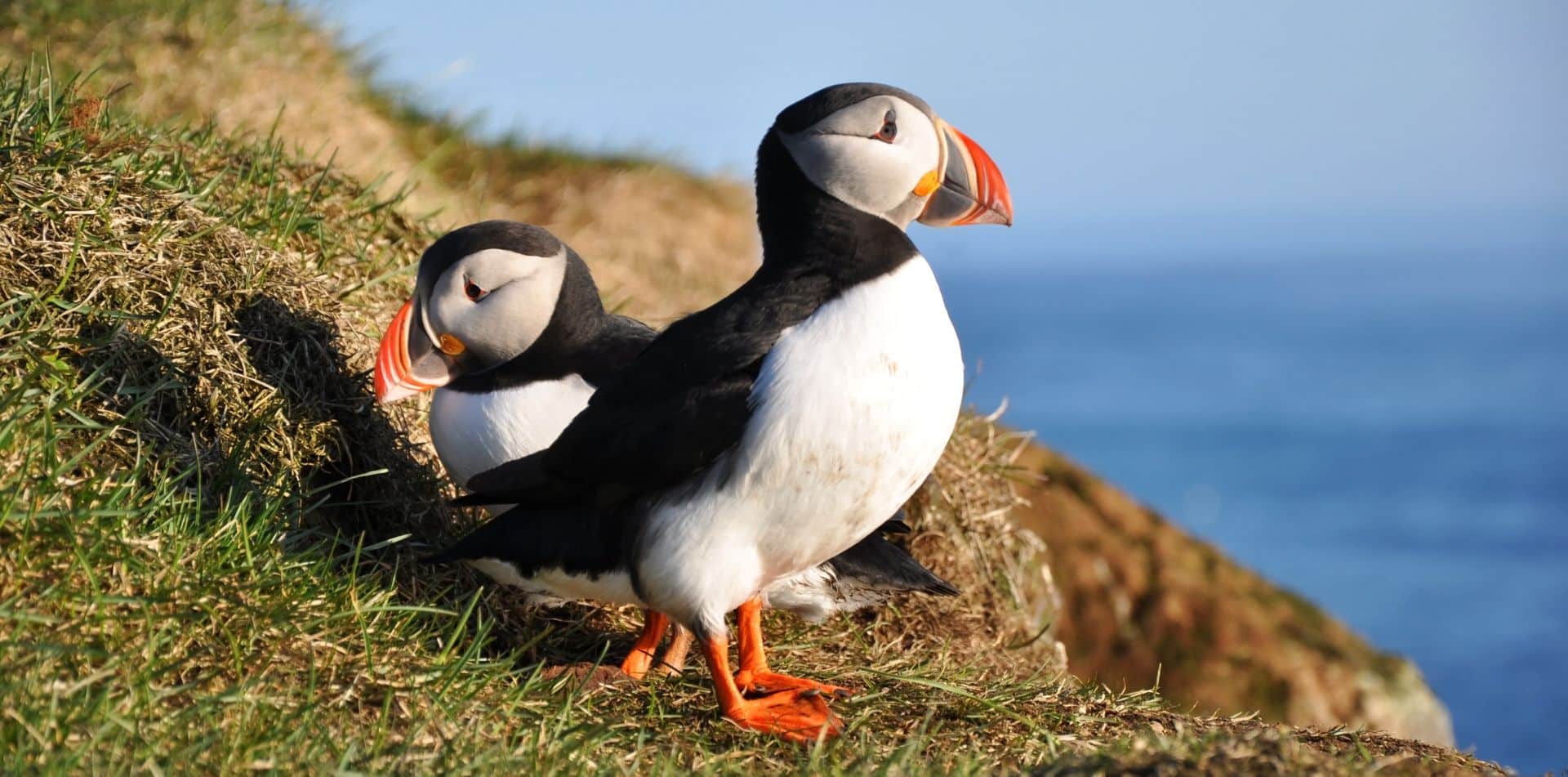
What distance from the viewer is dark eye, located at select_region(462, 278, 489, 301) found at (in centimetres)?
378

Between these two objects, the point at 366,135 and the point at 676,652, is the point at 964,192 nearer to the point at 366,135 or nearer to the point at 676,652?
the point at 676,652

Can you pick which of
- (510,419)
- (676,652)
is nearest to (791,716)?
(676,652)

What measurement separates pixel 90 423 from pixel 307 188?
79.8 inches

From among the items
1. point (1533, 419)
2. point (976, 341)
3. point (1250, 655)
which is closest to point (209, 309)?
point (1250, 655)

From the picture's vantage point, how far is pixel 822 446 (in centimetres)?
323

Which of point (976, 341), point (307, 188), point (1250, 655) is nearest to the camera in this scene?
point (307, 188)

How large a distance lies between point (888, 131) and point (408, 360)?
4.69 ft

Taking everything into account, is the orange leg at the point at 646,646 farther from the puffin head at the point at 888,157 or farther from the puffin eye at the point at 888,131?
the puffin eye at the point at 888,131

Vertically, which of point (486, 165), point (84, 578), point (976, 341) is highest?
point (976, 341)

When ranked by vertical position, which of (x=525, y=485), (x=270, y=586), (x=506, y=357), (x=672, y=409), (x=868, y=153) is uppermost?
(x=868, y=153)

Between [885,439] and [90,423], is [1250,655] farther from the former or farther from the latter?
[90,423]

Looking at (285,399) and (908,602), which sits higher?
(908,602)

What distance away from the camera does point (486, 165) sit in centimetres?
999

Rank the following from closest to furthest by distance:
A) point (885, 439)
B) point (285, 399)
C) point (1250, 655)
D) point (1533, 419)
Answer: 1. point (885, 439)
2. point (285, 399)
3. point (1250, 655)
4. point (1533, 419)
